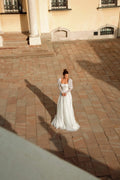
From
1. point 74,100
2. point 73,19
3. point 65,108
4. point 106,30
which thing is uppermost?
point 73,19

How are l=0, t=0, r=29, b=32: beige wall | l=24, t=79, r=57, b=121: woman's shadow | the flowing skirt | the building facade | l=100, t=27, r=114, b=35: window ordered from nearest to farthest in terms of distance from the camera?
the flowing skirt < l=24, t=79, r=57, b=121: woman's shadow < the building facade < l=0, t=0, r=29, b=32: beige wall < l=100, t=27, r=114, b=35: window

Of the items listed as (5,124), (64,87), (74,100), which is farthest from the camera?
(74,100)

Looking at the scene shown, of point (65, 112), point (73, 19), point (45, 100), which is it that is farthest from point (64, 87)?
point (73, 19)

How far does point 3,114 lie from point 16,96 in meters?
1.31

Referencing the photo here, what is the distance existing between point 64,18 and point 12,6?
3854 millimetres

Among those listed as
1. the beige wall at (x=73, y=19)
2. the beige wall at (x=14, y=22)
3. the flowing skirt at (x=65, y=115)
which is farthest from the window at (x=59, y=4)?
the flowing skirt at (x=65, y=115)

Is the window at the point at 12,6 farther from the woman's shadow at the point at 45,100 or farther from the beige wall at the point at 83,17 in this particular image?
the woman's shadow at the point at 45,100

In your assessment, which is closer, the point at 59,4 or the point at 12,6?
the point at 59,4

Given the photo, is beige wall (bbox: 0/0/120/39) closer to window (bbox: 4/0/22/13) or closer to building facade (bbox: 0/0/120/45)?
building facade (bbox: 0/0/120/45)

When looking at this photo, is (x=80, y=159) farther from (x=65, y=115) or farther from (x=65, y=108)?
(x=65, y=108)

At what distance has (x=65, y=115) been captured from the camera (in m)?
6.43

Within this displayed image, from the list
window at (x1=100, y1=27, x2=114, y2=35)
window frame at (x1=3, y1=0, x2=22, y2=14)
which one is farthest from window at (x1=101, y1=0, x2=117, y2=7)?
window frame at (x1=3, y1=0, x2=22, y2=14)

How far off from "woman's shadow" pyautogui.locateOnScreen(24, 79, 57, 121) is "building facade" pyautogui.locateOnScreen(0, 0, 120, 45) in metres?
5.41

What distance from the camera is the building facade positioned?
14250 mm
